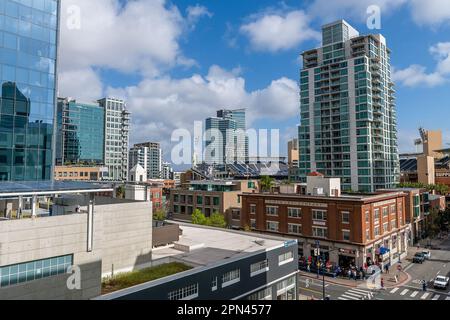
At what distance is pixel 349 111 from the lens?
91.1 m

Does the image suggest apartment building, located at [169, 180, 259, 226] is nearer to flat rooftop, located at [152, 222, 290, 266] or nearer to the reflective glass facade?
flat rooftop, located at [152, 222, 290, 266]

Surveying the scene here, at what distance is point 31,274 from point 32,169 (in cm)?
2527

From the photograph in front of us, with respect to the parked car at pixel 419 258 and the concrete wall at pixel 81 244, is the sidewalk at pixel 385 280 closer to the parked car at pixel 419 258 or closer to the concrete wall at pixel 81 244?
the parked car at pixel 419 258

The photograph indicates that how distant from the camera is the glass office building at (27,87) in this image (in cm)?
3412

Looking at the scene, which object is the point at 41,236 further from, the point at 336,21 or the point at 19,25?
the point at 336,21

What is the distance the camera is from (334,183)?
52375mm

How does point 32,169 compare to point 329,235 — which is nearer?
point 32,169

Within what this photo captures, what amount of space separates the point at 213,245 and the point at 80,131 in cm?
14563

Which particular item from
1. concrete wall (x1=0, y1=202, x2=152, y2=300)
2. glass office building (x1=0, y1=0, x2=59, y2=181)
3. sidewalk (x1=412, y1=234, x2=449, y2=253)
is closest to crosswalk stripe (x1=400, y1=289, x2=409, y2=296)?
sidewalk (x1=412, y1=234, x2=449, y2=253)

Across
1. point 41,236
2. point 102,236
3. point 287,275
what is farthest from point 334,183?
point 41,236

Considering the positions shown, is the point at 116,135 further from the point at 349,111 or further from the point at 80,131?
the point at 349,111

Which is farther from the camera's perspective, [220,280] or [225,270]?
[225,270]

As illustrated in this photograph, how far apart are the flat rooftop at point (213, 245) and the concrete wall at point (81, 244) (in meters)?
3.17

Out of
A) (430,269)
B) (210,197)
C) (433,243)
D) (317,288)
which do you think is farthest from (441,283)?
(210,197)
